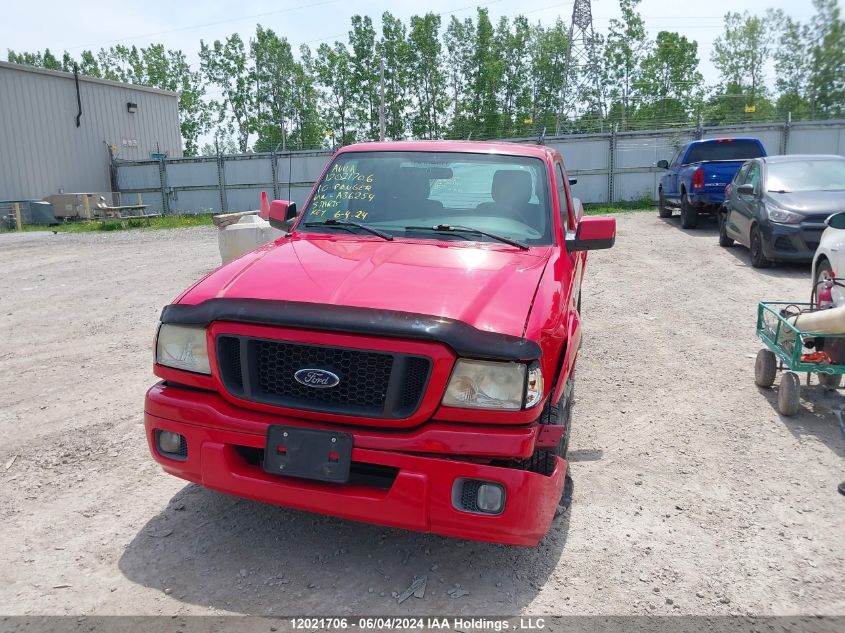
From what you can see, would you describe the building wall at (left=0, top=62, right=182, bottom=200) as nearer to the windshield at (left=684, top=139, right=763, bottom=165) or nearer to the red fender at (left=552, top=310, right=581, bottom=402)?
the windshield at (left=684, top=139, right=763, bottom=165)

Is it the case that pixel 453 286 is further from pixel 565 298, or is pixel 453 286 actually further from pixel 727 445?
pixel 727 445

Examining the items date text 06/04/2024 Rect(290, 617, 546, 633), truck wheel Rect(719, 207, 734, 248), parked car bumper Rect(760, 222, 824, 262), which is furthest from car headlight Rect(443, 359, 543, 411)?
truck wheel Rect(719, 207, 734, 248)

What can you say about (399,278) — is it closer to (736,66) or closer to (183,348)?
(183,348)

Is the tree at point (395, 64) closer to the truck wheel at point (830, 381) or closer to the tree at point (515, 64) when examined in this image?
the tree at point (515, 64)

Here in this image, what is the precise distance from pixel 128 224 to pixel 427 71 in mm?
41139

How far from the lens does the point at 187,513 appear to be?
3.45 m

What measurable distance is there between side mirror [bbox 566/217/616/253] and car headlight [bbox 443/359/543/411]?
153 centimetres

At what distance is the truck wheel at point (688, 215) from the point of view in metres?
14.2

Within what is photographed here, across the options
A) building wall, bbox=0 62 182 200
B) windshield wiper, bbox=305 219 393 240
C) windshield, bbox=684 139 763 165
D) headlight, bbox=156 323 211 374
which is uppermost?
building wall, bbox=0 62 182 200

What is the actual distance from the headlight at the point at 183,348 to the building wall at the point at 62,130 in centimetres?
2626

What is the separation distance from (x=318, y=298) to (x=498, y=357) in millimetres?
809

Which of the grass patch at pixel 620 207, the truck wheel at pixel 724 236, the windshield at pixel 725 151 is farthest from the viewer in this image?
the grass patch at pixel 620 207

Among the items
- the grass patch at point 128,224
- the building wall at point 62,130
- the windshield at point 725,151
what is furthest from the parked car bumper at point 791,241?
the building wall at point 62,130

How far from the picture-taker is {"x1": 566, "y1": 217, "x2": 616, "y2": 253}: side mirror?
3.91 m
